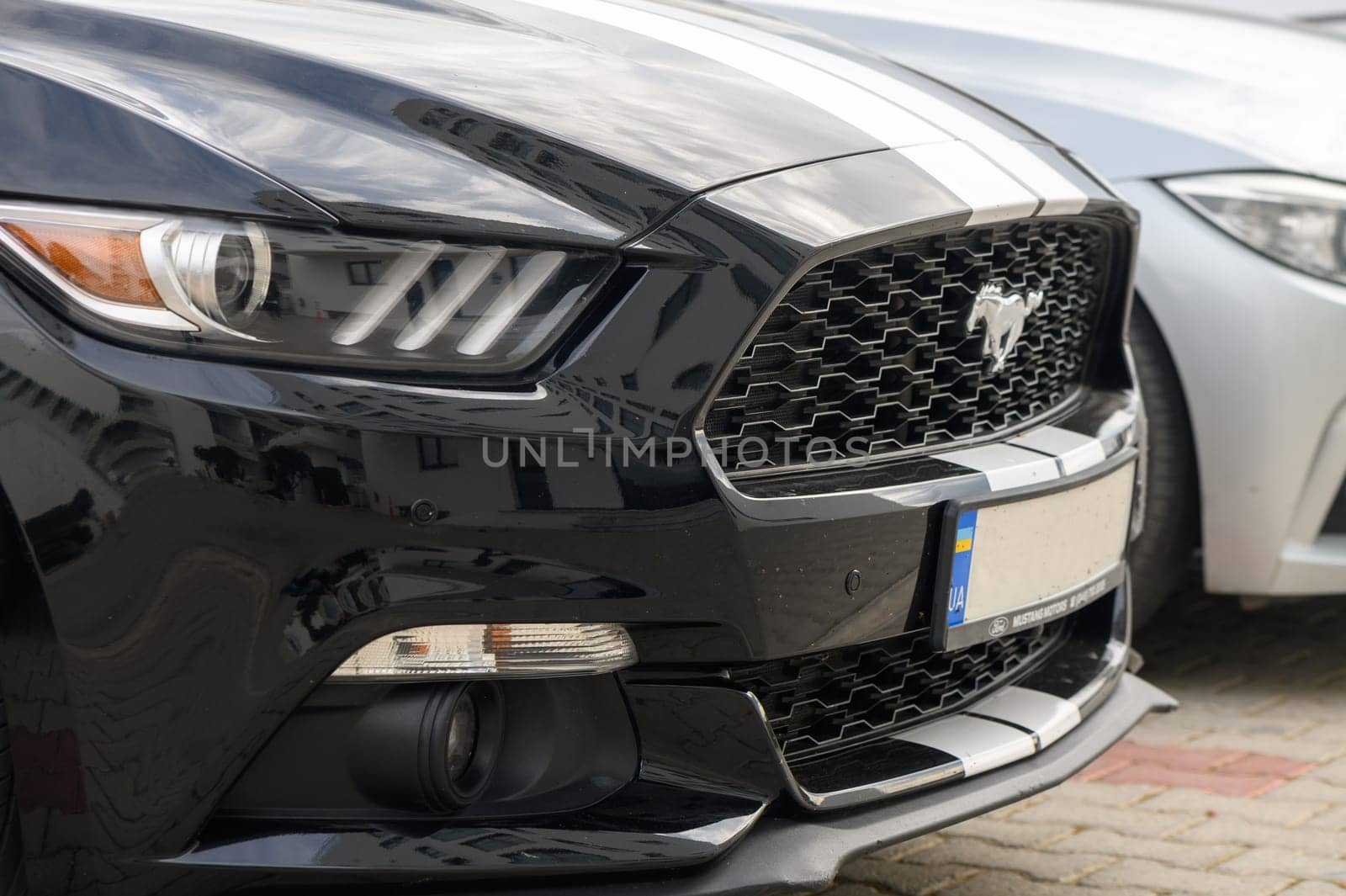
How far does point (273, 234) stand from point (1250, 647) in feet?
9.10

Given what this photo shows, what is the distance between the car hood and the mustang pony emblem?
0.87 metres

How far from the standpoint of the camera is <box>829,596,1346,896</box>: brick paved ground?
7.51ft

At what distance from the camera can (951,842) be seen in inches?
96.7

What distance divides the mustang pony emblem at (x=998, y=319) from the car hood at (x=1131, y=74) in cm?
87

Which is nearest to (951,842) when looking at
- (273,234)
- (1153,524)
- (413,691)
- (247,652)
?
(1153,524)

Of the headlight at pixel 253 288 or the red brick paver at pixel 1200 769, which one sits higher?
the headlight at pixel 253 288

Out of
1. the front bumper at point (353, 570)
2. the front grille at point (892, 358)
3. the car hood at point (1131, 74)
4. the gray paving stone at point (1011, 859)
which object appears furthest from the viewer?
the car hood at point (1131, 74)

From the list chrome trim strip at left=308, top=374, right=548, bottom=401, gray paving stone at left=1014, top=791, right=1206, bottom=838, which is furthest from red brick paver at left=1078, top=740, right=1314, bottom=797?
chrome trim strip at left=308, top=374, right=548, bottom=401

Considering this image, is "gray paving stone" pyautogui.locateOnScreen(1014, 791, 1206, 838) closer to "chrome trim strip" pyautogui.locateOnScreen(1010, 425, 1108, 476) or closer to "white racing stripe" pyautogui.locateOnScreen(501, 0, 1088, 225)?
"chrome trim strip" pyautogui.locateOnScreen(1010, 425, 1108, 476)

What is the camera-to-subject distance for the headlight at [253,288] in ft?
4.73

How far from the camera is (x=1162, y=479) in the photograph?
2.97 meters

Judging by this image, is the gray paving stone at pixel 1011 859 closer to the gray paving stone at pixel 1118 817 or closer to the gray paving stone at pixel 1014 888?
the gray paving stone at pixel 1014 888

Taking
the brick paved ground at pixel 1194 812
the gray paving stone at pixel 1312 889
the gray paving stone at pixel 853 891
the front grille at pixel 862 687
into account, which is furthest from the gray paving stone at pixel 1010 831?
the front grille at pixel 862 687

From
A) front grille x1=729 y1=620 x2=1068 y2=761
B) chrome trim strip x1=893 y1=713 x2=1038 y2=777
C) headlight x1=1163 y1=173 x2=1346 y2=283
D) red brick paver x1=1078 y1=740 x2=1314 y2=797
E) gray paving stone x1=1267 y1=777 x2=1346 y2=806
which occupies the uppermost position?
headlight x1=1163 y1=173 x2=1346 y2=283
